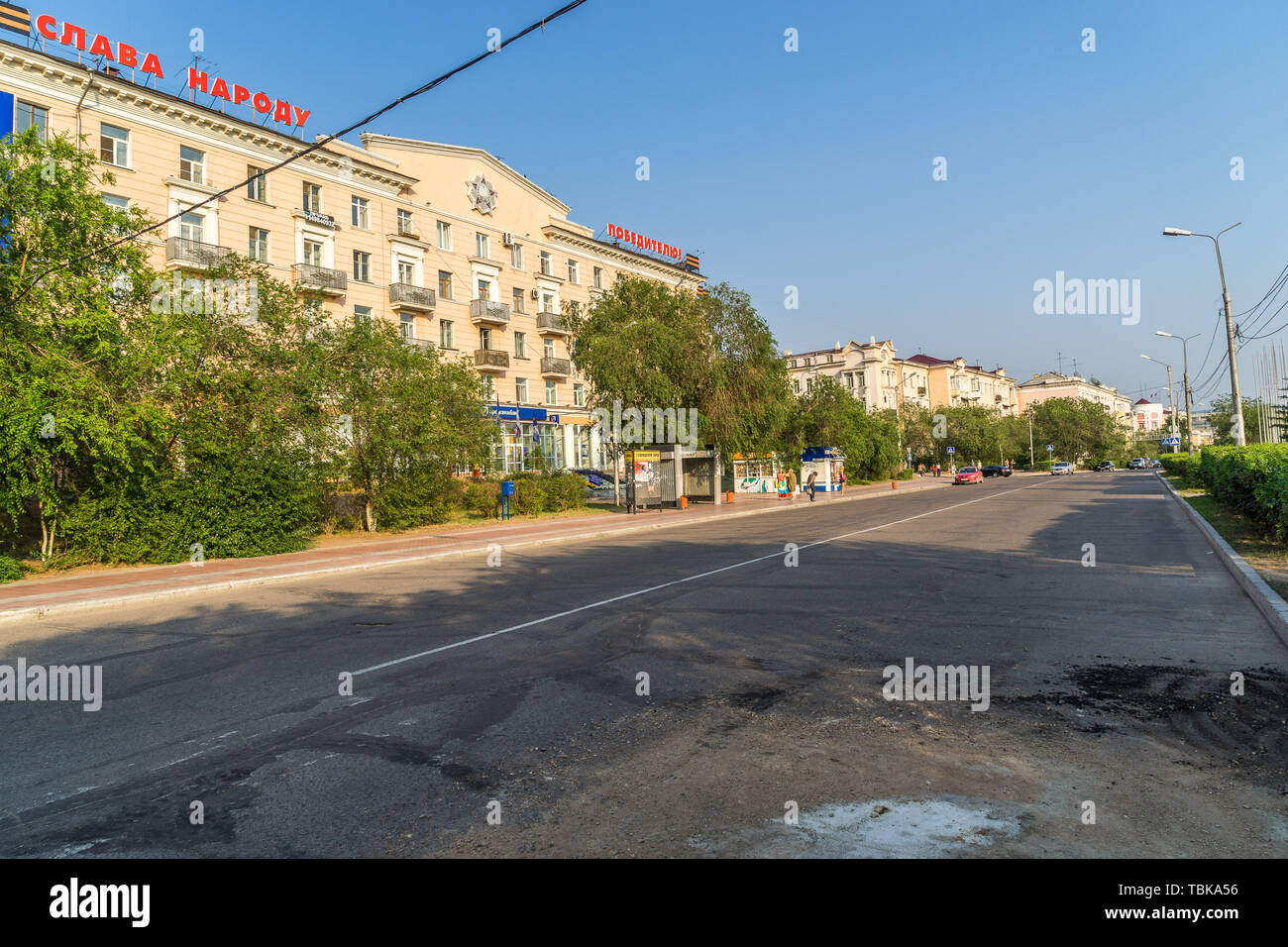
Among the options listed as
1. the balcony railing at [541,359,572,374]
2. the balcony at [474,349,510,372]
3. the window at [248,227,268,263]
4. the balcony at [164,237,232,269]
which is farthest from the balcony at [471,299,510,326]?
the balcony at [164,237,232,269]

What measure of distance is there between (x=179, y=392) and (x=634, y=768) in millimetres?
16236

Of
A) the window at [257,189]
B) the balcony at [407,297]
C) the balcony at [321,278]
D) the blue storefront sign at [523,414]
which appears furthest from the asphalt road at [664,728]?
the blue storefront sign at [523,414]

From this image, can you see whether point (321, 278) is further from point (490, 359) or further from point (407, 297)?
point (490, 359)

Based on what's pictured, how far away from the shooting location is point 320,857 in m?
3.40

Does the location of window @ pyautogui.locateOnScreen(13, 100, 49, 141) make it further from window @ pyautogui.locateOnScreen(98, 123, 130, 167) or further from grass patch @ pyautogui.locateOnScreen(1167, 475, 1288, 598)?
grass patch @ pyautogui.locateOnScreen(1167, 475, 1288, 598)

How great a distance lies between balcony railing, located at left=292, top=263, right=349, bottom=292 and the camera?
3881cm

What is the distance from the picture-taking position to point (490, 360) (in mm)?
48469

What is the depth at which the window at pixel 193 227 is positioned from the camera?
35.3m

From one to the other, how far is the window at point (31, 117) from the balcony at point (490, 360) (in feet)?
72.7

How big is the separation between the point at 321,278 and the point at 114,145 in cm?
976

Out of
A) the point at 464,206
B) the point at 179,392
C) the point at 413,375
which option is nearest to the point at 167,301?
the point at 179,392

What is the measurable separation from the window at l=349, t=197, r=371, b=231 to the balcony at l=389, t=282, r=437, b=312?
353cm

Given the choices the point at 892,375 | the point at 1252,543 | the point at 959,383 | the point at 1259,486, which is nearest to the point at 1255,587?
the point at 1259,486

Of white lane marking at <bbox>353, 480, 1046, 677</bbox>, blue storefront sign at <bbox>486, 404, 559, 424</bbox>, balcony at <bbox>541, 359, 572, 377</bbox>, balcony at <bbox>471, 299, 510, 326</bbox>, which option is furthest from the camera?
balcony at <bbox>541, 359, 572, 377</bbox>
